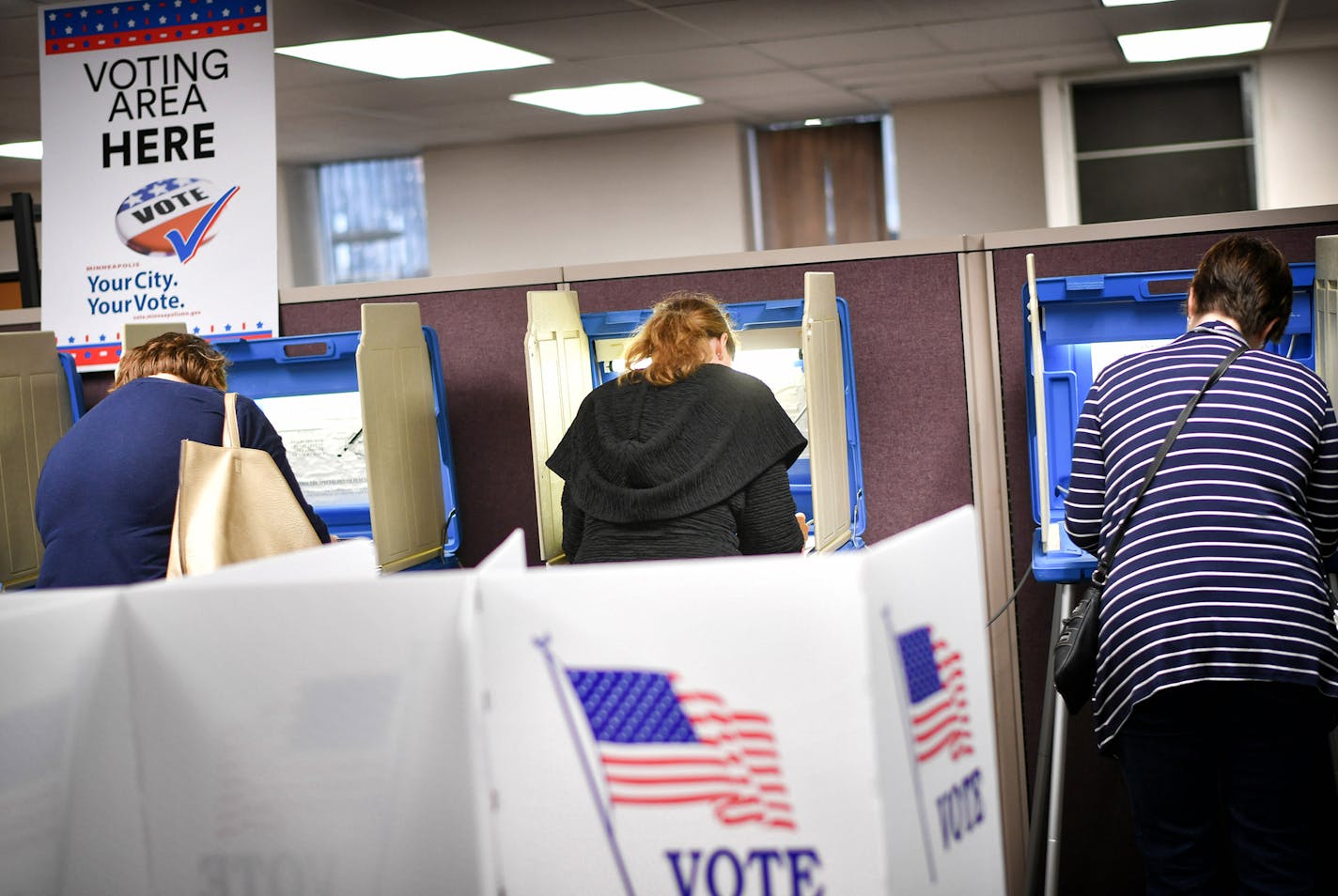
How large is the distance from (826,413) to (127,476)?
4.02 feet

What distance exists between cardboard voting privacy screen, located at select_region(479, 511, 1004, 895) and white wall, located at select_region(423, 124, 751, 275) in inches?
302

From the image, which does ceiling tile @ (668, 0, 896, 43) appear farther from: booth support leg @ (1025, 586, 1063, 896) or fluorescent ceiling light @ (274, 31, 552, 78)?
booth support leg @ (1025, 586, 1063, 896)

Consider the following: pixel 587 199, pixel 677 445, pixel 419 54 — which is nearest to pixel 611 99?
pixel 587 199

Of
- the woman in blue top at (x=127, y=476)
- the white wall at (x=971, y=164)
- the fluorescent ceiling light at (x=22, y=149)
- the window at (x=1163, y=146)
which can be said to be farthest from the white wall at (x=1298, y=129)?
the fluorescent ceiling light at (x=22, y=149)

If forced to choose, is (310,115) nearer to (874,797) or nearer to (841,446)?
(841,446)

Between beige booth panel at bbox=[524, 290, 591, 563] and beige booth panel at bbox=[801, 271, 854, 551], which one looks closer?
beige booth panel at bbox=[801, 271, 854, 551]

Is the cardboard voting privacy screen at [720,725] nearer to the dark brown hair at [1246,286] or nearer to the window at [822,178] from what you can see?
the dark brown hair at [1246,286]

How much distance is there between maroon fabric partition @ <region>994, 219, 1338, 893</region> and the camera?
2.65 m

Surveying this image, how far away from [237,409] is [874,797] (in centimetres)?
150

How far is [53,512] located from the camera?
2.15m

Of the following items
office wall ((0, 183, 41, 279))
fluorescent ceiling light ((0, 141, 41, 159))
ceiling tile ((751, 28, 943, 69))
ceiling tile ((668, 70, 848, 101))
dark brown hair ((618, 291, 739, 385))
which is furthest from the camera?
office wall ((0, 183, 41, 279))

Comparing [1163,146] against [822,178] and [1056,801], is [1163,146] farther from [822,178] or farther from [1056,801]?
[1056,801]

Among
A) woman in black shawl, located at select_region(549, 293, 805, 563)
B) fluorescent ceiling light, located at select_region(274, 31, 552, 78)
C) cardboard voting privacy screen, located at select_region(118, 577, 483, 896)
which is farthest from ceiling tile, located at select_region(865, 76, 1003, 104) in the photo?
cardboard voting privacy screen, located at select_region(118, 577, 483, 896)

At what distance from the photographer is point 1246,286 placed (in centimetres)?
188
